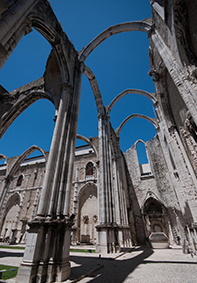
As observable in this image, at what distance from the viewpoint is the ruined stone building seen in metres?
3.52

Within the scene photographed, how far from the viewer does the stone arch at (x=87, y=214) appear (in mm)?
14055

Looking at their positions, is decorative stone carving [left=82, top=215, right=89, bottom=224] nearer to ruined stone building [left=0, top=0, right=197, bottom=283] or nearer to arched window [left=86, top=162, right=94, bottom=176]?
ruined stone building [left=0, top=0, right=197, bottom=283]

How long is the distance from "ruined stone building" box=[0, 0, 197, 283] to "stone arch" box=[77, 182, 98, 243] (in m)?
0.09

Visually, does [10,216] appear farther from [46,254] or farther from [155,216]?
[46,254]

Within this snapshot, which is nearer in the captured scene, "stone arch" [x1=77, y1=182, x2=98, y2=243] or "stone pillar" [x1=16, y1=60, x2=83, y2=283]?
"stone pillar" [x1=16, y1=60, x2=83, y2=283]

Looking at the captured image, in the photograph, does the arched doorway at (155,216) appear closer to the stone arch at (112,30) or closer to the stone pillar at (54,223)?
the stone pillar at (54,223)

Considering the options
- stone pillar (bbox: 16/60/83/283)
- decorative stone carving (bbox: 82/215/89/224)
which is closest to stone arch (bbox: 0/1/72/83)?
stone pillar (bbox: 16/60/83/283)

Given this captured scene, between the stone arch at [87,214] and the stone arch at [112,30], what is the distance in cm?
1259

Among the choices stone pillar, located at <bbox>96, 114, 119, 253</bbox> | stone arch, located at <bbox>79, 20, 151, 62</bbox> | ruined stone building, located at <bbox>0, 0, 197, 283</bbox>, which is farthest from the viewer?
stone arch, located at <bbox>79, 20, 151, 62</bbox>

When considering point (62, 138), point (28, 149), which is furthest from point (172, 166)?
point (28, 149)

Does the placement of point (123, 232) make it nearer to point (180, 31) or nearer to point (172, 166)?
point (172, 166)

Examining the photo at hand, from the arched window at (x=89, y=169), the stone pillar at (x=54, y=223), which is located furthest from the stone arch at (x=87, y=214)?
the stone pillar at (x=54, y=223)

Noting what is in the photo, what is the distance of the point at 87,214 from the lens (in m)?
15.0

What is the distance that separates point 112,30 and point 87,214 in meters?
16.5
